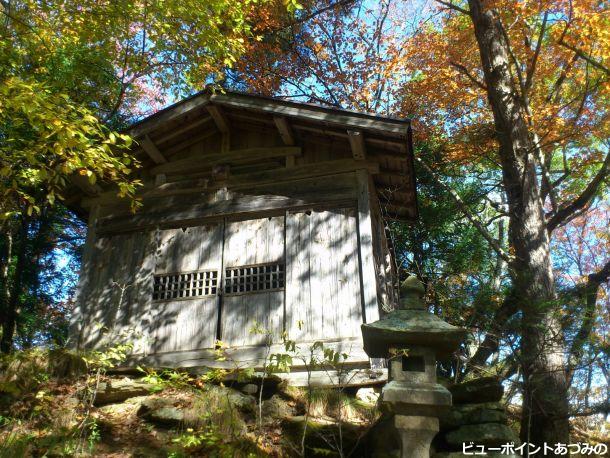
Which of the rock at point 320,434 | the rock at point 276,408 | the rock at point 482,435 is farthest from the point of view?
the rock at point 276,408

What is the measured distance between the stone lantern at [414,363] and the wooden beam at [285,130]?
15.5ft

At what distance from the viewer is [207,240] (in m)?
9.66

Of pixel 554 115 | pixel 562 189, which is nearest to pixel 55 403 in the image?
pixel 554 115

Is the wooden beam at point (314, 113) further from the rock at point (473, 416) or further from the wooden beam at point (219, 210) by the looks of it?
the rock at point (473, 416)

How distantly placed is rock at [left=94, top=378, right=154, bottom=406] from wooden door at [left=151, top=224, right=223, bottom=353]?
1.12m

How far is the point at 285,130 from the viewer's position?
9.65 metres

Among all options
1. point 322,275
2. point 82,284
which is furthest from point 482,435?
point 82,284

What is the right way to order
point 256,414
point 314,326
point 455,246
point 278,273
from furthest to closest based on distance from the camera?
point 455,246
point 278,273
point 314,326
point 256,414

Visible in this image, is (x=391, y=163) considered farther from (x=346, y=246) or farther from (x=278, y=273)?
(x=278, y=273)

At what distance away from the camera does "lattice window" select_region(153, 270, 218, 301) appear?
926 cm

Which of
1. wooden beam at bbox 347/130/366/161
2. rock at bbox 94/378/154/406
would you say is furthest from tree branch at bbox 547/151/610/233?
rock at bbox 94/378/154/406

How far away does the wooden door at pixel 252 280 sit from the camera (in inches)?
342

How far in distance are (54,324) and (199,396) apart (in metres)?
9.78

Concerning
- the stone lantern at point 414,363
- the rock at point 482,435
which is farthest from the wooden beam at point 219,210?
the rock at point 482,435
